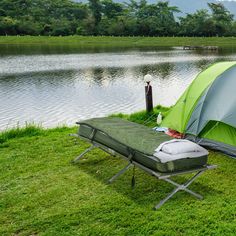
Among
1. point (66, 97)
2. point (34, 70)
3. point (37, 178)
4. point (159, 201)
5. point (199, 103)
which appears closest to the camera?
point (159, 201)

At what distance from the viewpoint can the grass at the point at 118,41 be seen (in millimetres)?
76688

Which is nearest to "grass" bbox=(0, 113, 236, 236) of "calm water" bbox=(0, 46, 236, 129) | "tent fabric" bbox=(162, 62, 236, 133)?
"tent fabric" bbox=(162, 62, 236, 133)

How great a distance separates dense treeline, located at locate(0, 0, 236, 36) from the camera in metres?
86.0

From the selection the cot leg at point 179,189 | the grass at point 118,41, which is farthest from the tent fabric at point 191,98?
the grass at point 118,41

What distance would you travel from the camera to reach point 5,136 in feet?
31.9

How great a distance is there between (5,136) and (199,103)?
4.91 meters

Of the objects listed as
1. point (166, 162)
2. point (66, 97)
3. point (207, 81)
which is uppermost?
point (207, 81)

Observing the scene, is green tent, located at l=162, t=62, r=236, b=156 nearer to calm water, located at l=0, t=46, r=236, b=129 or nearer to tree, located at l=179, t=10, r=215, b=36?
calm water, located at l=0, t=46, r=236, b=129

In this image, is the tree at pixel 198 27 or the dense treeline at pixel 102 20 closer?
the tree at pixel 198 27

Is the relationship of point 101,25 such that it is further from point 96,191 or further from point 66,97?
point 96,191

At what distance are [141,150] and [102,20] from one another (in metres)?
91.8

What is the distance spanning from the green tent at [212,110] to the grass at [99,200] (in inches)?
15.8

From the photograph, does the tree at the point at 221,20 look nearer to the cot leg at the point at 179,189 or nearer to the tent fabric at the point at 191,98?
the tent fabric at the point at 191,98

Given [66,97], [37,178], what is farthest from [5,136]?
A: [66,97]
